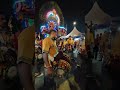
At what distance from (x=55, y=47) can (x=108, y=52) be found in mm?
451

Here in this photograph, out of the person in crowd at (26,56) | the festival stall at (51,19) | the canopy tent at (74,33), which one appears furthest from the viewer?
the canopy tent at (74,33)

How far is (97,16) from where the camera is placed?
2.09 metres

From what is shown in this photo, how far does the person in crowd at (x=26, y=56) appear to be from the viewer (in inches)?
51.6

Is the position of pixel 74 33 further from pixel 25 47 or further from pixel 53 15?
pixel 25 47

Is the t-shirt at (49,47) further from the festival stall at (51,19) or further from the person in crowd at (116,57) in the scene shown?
the person in crowd at (116,57)

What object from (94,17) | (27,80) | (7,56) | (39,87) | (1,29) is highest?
(94,17)

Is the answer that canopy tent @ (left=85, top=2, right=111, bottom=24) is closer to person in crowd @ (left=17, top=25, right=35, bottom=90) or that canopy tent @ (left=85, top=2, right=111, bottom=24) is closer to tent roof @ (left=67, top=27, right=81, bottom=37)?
tent roof @ (left=67, top=27, right=81, bottom=37)

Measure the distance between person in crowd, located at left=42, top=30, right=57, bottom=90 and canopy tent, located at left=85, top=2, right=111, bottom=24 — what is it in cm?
34

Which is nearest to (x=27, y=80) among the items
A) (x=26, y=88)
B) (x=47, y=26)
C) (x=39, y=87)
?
(x=26, y=88)

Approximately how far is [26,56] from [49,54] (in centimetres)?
56

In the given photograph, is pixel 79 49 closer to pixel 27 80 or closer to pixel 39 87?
pixel 39 87

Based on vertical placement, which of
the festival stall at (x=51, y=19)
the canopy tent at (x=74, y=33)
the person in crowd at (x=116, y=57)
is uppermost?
the festival stall at (x=51, y=19)

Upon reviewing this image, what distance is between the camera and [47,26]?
1903 millimetres

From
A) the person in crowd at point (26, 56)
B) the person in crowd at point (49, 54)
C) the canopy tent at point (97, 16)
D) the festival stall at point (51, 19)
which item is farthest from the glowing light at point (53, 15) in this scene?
the person in crowd at point (26, 56)
